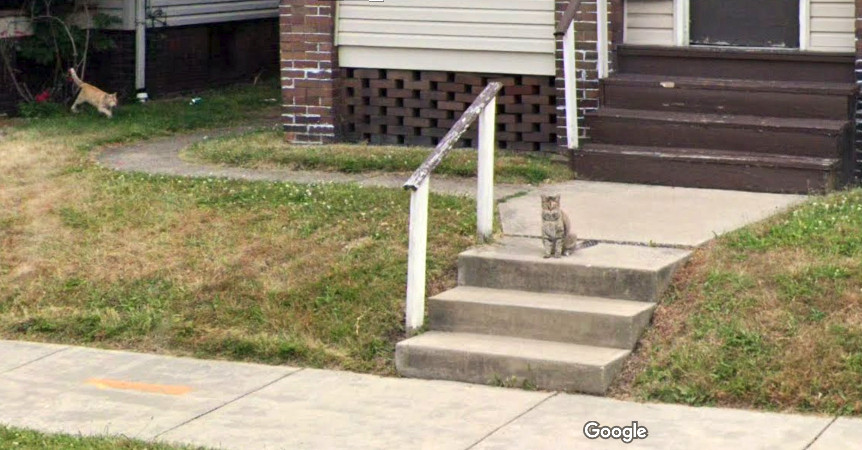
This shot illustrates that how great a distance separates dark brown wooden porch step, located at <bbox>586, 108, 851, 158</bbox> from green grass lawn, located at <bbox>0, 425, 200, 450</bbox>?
5348 millimetres

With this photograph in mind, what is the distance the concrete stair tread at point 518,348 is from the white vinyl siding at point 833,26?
4104 mm

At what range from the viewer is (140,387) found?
25.8 feet

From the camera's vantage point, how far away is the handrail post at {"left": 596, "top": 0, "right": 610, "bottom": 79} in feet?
37.2

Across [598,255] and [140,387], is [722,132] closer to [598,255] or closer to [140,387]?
[598,255]

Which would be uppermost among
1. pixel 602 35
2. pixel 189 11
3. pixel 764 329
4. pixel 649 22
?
pixel 189 11

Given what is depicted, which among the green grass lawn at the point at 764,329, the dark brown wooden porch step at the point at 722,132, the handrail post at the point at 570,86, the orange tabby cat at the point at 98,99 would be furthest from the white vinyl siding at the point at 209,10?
the green grass lawn at the point at 764,329

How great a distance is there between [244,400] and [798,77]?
17.4 feet

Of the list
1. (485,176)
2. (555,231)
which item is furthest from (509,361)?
(485,176)

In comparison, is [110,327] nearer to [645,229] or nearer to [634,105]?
[645,229]

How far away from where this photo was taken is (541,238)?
345 inches

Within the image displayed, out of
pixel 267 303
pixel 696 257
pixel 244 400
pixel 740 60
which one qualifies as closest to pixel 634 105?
pixel 740 60

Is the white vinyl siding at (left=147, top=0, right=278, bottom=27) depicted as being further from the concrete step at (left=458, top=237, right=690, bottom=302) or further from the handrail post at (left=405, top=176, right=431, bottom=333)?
the handrail post at (left=405, top=176, right=431, bottom=333)

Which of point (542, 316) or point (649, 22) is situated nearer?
point (542, 316)

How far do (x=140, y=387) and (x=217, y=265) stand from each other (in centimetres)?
147
